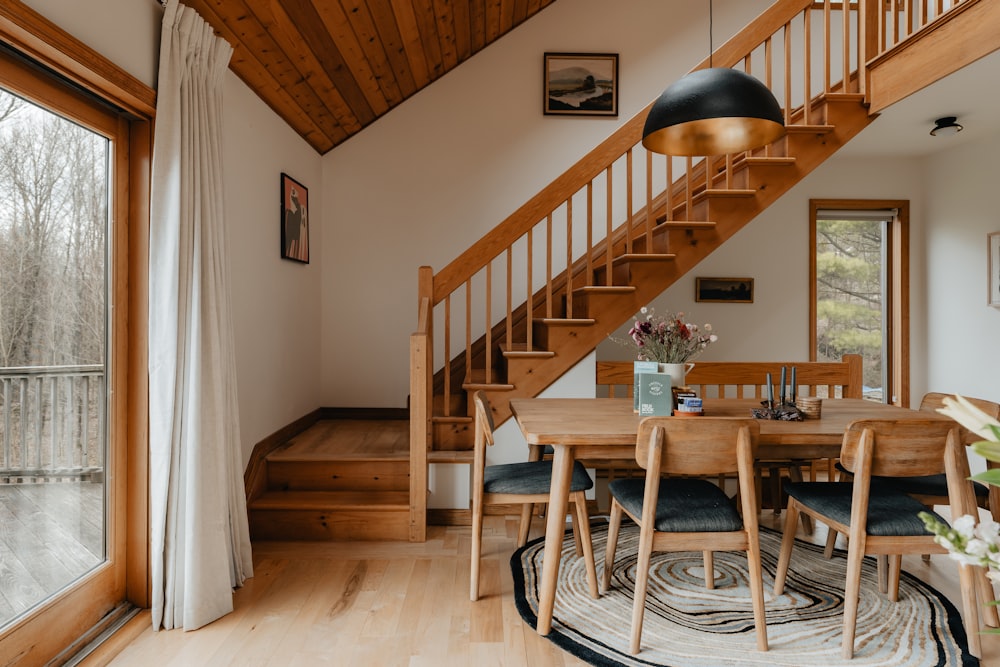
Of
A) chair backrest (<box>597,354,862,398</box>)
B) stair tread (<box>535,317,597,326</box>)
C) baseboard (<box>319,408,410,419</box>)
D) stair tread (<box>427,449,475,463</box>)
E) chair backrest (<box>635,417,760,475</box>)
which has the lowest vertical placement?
stair tread (<box>427,449,475,463</box>)

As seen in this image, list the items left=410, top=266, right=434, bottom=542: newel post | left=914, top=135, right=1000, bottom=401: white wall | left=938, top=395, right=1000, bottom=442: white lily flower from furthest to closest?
left=914, top=135, right=1000, bottom=401: white wall < left=410, top=266, right=434, bottom=542: newel post < left=938, top=395, right=1000, bottom=442: white lily flower

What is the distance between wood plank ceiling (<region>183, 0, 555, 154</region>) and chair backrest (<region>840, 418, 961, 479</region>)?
3.05m

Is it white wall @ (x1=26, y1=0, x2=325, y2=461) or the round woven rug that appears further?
white wall @ (x1=26, y1=0, x2=325, y2=461)

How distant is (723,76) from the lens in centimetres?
217

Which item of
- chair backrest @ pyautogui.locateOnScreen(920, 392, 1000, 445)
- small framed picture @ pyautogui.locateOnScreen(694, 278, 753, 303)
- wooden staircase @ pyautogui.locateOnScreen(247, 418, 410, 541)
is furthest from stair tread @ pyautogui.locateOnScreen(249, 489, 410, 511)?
small framed picture @ pyautogui.locateOnScreen(694, 278, 753, 303)

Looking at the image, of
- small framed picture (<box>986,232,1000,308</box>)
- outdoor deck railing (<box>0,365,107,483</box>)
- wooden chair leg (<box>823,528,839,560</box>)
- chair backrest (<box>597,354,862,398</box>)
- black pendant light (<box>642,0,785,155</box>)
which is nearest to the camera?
outdoor deck railing (<box>0,365,107,483</box>)

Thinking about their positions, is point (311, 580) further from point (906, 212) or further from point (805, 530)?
point (906, 212)

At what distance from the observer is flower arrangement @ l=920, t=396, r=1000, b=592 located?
64 cm

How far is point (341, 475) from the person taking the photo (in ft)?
11.4

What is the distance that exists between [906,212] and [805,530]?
3069 mm

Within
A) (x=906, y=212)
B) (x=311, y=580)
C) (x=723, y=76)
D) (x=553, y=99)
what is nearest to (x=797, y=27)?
(x=906, y=212)

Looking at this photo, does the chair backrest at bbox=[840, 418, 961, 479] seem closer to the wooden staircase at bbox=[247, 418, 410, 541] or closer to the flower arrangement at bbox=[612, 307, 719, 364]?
the flower arrangement at bbox=[612, 307, 719, 364]

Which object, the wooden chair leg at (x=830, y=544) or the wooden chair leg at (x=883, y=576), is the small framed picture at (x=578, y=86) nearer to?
the wooden chair leg at (x=830, y=544)

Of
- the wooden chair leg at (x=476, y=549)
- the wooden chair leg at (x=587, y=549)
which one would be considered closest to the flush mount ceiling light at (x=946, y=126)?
the wooden chair leg at (x=587, y=549)
